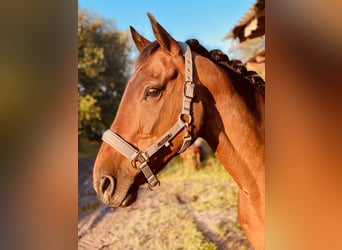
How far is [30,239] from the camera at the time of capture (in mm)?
714

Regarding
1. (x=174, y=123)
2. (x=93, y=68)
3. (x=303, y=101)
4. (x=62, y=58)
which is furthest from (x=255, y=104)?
(x=93, y=68)

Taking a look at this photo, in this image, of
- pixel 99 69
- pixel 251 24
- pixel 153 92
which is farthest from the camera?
pixel 99 69

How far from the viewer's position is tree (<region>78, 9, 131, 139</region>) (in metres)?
6.02

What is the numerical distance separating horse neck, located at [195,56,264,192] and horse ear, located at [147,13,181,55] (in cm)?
10

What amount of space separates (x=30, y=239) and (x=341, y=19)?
0.95 meters

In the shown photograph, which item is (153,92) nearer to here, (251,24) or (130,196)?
(130,196)

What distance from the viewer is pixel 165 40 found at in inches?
40.3

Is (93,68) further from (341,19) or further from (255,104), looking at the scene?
(341,19)

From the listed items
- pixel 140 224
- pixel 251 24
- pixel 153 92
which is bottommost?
pixel 140 224

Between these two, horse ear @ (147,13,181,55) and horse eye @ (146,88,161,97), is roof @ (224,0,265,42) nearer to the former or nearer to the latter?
horse ear @ (147,13,181,55)

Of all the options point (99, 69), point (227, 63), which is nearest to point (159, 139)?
point (227, 63)

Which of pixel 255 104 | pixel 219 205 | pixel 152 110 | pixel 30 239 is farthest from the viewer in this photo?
pixel 219 205

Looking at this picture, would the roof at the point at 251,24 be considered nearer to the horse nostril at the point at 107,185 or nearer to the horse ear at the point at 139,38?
the horse ear at the point at 139,38

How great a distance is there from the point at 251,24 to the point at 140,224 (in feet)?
8.37
